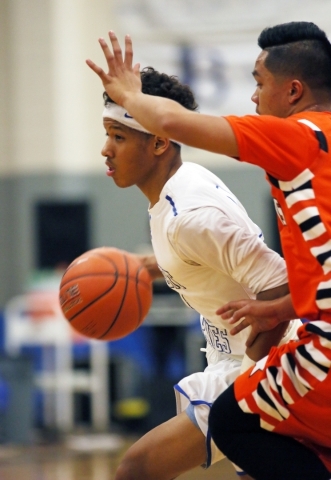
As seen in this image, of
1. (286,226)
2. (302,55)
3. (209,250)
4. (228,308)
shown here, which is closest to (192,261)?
(209,250)

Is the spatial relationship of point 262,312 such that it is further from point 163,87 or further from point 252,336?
point 163,87

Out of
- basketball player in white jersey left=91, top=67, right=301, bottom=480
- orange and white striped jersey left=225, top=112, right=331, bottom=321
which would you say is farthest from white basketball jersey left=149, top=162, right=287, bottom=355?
orange and white striped jersey left=225, top=112, right=331, bottom=321

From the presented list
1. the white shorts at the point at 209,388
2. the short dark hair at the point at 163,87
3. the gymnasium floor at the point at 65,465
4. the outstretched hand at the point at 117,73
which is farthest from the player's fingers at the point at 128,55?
the gymnasium floor at the point at 65,465

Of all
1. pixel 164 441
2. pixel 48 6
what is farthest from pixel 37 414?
pixel 164 441

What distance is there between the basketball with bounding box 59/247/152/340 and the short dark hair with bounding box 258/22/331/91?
1284mm

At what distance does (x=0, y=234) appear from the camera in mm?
12352

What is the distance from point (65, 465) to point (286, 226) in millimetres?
5375

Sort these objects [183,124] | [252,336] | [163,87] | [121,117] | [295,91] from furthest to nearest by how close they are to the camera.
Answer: [163,87] < [121,117] < [252,336] < [295,91] < [183,124]

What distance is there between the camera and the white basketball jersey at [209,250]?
10.8 feet

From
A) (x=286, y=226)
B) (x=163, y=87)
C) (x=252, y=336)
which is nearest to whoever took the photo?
(x=286, y=226)

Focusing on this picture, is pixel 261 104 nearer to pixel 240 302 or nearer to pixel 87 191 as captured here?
pixel 240 302

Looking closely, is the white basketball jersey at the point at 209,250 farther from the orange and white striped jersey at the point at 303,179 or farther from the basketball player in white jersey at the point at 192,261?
the orange and white striped jersey at the point at 303,179

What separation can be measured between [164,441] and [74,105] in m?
9.10

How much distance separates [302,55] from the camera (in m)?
3.09
